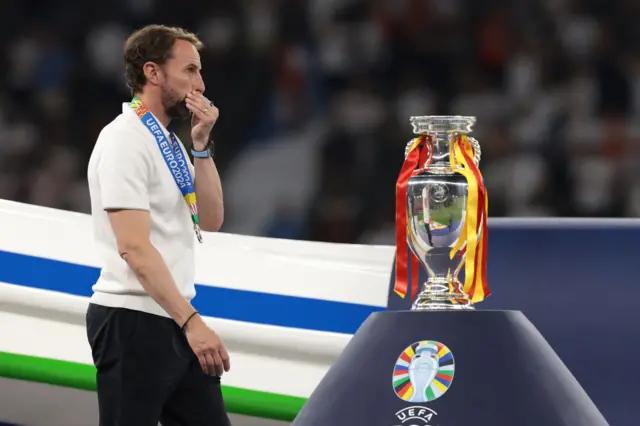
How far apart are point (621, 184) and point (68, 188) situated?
1969mm

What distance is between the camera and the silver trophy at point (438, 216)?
1802 millimetres

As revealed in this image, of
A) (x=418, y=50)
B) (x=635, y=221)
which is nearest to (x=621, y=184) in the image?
(x=418, y=50)

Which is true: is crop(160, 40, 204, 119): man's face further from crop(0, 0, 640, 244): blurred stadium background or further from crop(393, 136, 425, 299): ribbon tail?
crop(0, 0, 640, 244): blurred stadium background

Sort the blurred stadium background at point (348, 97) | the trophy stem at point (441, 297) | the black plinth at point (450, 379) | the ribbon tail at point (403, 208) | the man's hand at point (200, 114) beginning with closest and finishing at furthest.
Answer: the black plinth at point (450, 379), the trophy stem at point (441, 297), the ribbon tail at point (403, 208), the man's hand at point (200, 114), the blurred stadium background at point (348, 97)

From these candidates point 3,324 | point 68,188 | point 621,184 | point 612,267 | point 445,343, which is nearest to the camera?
point 445,343

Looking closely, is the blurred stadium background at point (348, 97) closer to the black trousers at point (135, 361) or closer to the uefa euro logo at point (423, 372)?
the black trousers at point (135, 361)

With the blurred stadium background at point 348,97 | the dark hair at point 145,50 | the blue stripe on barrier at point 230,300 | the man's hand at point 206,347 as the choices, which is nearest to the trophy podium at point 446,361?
the man's hand at point 206,347

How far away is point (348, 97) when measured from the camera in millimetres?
4684

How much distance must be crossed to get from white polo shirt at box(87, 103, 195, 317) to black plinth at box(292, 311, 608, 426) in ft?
1.23

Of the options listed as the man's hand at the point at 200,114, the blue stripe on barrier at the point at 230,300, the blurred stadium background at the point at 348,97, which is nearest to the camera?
the man's hand at the point at 200,114

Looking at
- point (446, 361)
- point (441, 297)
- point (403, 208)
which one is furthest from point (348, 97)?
point (446, 361)

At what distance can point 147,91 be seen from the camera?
2.03 m

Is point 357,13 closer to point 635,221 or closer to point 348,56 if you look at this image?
point 348,56

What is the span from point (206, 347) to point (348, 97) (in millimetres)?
2886
